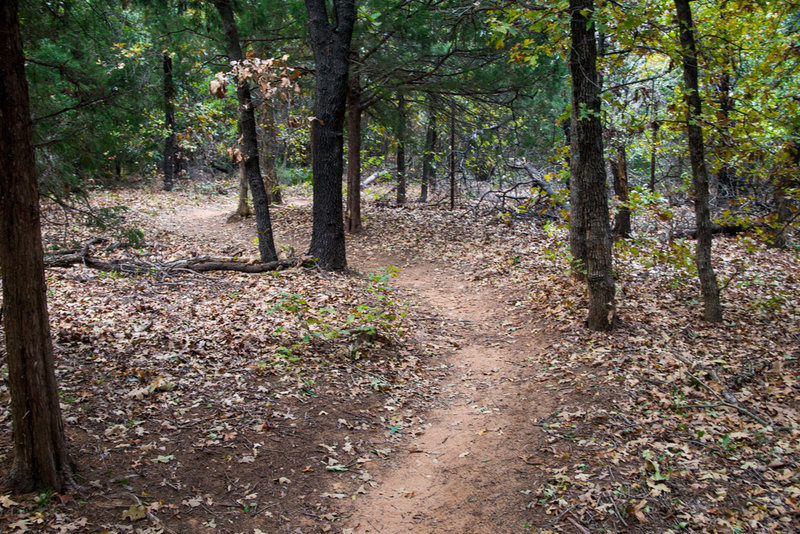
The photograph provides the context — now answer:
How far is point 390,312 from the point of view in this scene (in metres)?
8.45

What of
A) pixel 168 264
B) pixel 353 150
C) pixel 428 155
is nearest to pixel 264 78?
pixel 168 264

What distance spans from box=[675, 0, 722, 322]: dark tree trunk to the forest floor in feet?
1.62

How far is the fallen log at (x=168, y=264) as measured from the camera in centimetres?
906

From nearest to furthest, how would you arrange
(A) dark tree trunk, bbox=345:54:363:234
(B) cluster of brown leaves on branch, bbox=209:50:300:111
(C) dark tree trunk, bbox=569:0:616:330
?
(B) cluster of brown leaves on branch, bbox=209:50:300:111 < (C) dark tree trunk, bbox=569:0:616:330 < (A) dark tree trunk, bbox=345:54:363:234

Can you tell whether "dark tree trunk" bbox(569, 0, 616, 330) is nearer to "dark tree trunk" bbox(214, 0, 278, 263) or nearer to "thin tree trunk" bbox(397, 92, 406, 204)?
"dark tree trunk" bbox(214, 0, 278, 263)

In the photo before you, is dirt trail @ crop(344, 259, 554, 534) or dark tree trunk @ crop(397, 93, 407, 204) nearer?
dirt trail @ crop(344, 259, 554, 534)

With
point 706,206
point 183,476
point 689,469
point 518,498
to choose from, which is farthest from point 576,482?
point 706,206

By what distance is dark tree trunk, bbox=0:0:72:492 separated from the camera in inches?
129

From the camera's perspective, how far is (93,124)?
22.4 ft

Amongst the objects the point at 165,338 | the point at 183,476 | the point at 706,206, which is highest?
the point at 706,206

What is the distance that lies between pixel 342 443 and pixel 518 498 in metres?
1.76

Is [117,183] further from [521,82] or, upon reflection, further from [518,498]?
[518,498]

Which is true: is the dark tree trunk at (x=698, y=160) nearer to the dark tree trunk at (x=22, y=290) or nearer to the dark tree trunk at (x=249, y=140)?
the dark tree trunk at (x=249, y=140)

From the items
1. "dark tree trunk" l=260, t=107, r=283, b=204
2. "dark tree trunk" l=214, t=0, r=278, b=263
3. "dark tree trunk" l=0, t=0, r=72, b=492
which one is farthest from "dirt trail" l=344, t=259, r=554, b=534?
"dark tree trunk" l=260, t=107, r=283, b=204
